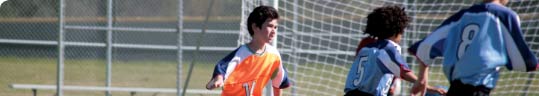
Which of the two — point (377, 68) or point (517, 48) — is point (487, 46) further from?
point (377, 68)

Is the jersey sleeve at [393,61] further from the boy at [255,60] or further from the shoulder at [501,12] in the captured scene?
the boy at [255,60]

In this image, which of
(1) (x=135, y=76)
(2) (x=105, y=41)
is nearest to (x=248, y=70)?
(2) (x=105, y=41)

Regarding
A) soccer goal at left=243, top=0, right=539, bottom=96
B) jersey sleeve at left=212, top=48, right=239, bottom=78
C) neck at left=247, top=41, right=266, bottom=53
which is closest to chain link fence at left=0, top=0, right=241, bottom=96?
soccer goal at left=243, top=0, right=539, bottom=96

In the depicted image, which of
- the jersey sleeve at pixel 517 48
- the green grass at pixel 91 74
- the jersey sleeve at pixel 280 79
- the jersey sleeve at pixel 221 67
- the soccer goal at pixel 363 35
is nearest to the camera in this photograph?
the jersey sleeve at pixel 517 48

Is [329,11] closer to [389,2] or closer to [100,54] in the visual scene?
[389,2]

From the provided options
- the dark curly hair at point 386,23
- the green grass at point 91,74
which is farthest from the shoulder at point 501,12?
the green grass at point 91,74

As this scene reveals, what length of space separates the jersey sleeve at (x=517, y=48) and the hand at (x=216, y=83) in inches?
61.7

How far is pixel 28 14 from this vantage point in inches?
542

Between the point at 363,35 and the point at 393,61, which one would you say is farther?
the point at 363,35

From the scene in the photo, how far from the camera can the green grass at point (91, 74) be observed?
538 inches

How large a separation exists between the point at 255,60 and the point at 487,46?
1.69 m

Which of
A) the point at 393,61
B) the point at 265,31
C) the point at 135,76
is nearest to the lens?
the point at 393,61

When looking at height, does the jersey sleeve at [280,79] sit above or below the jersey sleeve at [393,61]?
below

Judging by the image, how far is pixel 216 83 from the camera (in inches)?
216
